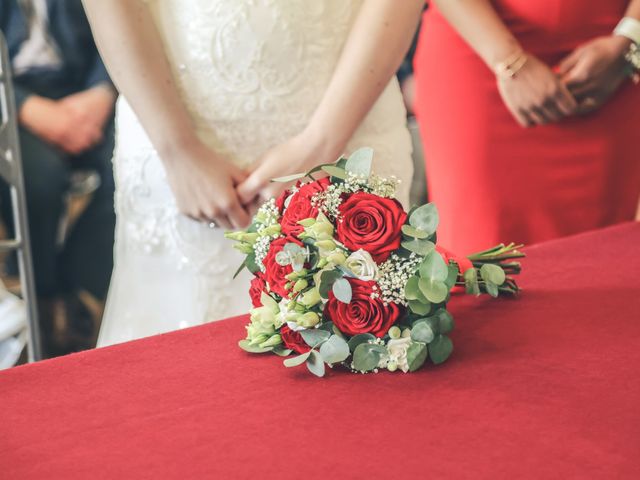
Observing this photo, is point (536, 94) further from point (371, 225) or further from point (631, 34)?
point (371, 225)

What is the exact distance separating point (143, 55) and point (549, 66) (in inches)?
42.0

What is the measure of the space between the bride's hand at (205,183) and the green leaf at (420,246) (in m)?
0.78

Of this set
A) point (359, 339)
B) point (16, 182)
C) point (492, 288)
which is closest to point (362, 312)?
point (359, 339)

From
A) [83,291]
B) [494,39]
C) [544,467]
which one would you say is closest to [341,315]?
[544,467]

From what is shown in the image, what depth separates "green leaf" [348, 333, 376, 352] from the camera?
1028mm

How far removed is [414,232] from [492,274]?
26cm

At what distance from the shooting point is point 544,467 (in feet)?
2.63

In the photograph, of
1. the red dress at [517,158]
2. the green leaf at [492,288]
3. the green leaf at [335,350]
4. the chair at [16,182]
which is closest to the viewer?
the green leaf at [335,350]

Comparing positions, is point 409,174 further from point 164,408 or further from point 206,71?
point 164,408

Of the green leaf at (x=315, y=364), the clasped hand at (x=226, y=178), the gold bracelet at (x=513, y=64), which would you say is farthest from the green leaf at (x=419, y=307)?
the gold bracelet at (x=513, y=64)

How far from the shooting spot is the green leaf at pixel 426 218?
1.04 m

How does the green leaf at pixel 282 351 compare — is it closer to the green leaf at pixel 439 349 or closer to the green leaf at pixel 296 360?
the green leaf at pixel 296 360

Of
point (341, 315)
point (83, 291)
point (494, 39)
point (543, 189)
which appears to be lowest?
point (83, 291)

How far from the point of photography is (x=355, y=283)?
104 centimetres
